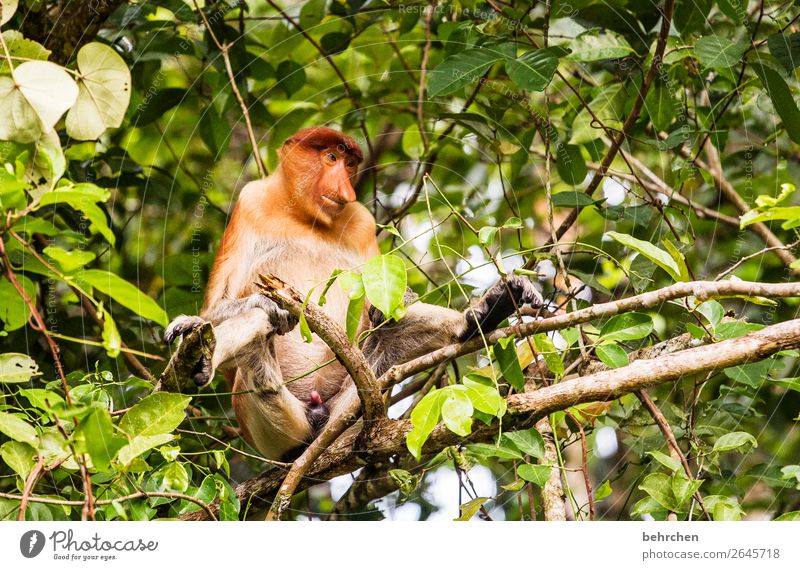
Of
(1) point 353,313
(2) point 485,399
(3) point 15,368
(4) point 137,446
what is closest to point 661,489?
(2) point 485,399

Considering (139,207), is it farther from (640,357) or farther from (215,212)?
(640,357)

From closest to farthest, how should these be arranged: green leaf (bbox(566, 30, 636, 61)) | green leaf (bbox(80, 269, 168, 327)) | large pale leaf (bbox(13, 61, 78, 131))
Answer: green leaf (bbox(80, 269, 168, 327))
large pale leaf (bbox(13, 61, 78, 131))
green leaf (bbox(566, 30, 636, 61))

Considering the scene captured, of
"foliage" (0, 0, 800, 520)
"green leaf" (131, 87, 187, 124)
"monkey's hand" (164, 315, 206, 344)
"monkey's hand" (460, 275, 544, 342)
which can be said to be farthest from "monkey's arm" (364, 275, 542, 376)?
"green leaf" (131, 87, 187, 124)

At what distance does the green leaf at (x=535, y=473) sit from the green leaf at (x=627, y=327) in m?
0.45

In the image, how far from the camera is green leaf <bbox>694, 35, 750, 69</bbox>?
295 cm

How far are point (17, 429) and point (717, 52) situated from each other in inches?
102

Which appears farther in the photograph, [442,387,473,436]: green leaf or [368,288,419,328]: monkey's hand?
[368,288,419,328]: monkey's hand

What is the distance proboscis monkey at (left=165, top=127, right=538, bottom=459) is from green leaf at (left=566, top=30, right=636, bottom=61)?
100 centimetres

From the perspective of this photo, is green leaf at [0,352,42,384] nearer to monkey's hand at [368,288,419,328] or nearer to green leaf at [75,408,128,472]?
green leaf at [75,408,128,472]

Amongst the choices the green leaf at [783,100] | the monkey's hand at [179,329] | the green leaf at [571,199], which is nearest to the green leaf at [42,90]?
the monkey's hand at [179,329]

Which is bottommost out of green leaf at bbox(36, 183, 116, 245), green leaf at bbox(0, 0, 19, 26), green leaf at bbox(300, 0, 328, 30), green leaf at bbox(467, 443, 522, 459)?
green leaf at bbox(467, 443, 522, 459)

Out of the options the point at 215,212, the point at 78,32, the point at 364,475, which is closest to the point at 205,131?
the point at 215,212

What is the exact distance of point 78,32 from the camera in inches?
140

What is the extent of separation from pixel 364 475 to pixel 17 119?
1.81 metres
